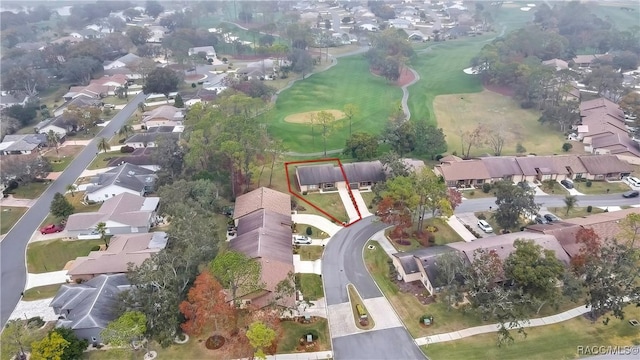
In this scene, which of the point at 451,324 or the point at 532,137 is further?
the point at 532,137

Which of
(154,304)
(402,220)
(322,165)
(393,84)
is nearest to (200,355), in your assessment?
(154,304)

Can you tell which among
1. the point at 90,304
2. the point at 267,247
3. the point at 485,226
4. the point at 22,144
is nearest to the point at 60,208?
the point at 90,304

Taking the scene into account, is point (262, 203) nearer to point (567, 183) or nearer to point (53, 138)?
point (567, 183)

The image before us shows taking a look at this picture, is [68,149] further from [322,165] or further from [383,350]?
[383,350]

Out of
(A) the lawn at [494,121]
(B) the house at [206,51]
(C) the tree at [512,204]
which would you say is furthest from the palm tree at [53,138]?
(C) the tree at [512,204]

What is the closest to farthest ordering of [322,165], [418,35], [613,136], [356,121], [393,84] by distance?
[322,165], [613,136], [356,121], [393,84], [418,35]

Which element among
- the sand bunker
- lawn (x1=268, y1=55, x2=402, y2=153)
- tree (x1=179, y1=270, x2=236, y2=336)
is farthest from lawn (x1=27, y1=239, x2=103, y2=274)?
the sand bunker

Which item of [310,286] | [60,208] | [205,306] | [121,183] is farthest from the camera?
[121,183]
